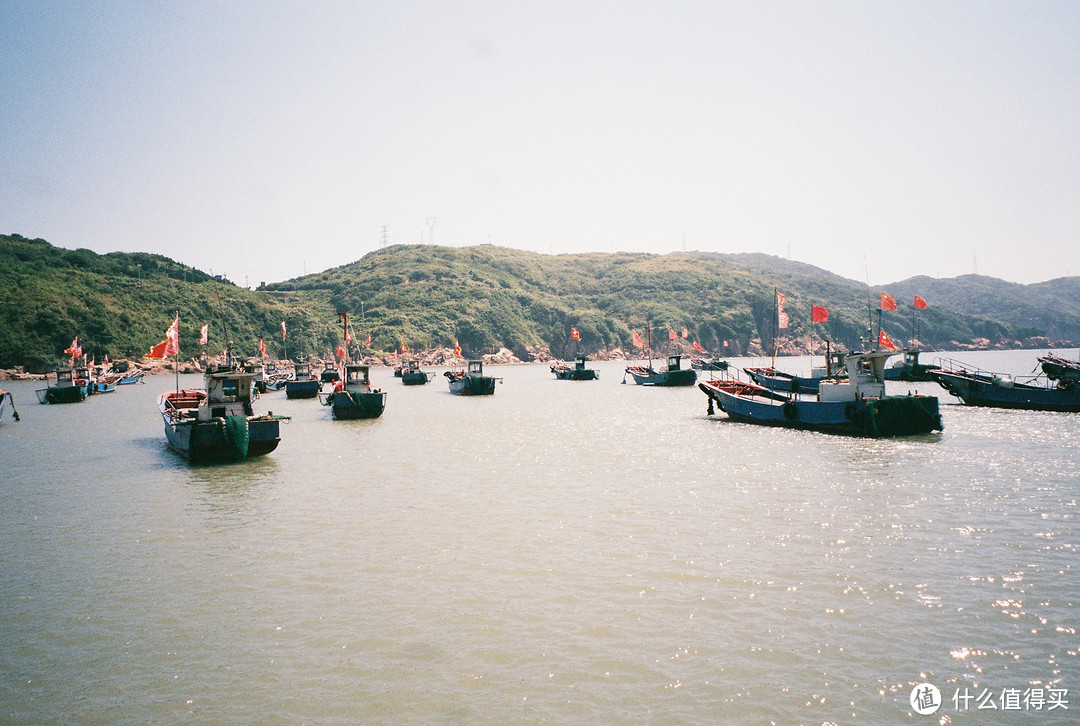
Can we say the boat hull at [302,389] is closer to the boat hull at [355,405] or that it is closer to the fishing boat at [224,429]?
the boat hull at [355,405]

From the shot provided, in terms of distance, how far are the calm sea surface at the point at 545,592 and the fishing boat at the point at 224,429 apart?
1761 millimetres

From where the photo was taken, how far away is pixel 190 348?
131 meters

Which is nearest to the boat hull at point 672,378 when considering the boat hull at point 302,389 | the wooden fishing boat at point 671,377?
the wooden fishing boat at point 671,377

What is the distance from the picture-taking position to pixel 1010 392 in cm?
4381

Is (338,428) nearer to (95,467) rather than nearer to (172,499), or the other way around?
(95,467)

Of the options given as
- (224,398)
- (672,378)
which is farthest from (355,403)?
(672,378)

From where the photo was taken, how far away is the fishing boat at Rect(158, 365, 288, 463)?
26.5 meters

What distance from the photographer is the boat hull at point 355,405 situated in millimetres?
43531

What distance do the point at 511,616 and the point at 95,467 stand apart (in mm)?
24321

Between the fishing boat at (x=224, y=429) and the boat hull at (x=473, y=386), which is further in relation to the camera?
the boat hull at (x=473, y=386)

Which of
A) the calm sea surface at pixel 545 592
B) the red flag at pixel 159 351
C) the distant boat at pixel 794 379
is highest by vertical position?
the red flag at pixel 159 351

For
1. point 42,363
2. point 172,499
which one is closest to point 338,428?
point 172,499

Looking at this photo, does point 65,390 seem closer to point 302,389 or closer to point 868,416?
point 302,389

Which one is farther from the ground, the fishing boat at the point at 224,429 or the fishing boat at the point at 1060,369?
the fishing boat at the point at 1060,369
